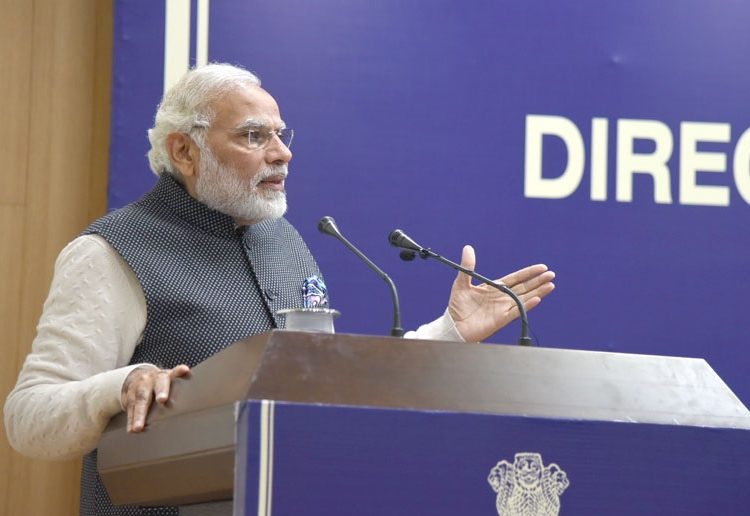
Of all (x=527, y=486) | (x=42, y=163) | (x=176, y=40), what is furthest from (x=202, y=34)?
(x=527, y=486)

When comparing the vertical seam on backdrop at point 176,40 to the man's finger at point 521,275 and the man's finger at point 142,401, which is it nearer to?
the man's finger at point 521,275

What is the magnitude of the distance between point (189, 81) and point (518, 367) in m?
1.18

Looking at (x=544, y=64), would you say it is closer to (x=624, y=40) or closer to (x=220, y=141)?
(x=624, y=40)

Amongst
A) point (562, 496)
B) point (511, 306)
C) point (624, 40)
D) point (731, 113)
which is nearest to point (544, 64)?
point (624, 40)

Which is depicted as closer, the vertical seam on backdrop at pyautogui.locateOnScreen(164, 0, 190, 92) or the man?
the man

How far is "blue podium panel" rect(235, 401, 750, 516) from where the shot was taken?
132 cm

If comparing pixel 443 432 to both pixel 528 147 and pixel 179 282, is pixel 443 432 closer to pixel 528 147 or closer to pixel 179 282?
pixel 179 282

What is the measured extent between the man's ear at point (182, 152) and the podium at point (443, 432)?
0.93 metres

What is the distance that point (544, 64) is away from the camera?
3.24 m

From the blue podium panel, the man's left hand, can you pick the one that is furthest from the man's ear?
the blue podium panel

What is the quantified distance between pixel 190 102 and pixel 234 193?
0.22 metres

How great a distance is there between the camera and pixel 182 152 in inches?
95.4

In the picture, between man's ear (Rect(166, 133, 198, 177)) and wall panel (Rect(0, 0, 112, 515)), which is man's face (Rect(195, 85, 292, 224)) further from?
wall panel (Rect(0, 0, 112, 515))

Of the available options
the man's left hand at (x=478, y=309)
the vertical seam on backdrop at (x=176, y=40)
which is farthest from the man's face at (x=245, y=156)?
the vertical seam on backdrop at (x=176, y=40)
